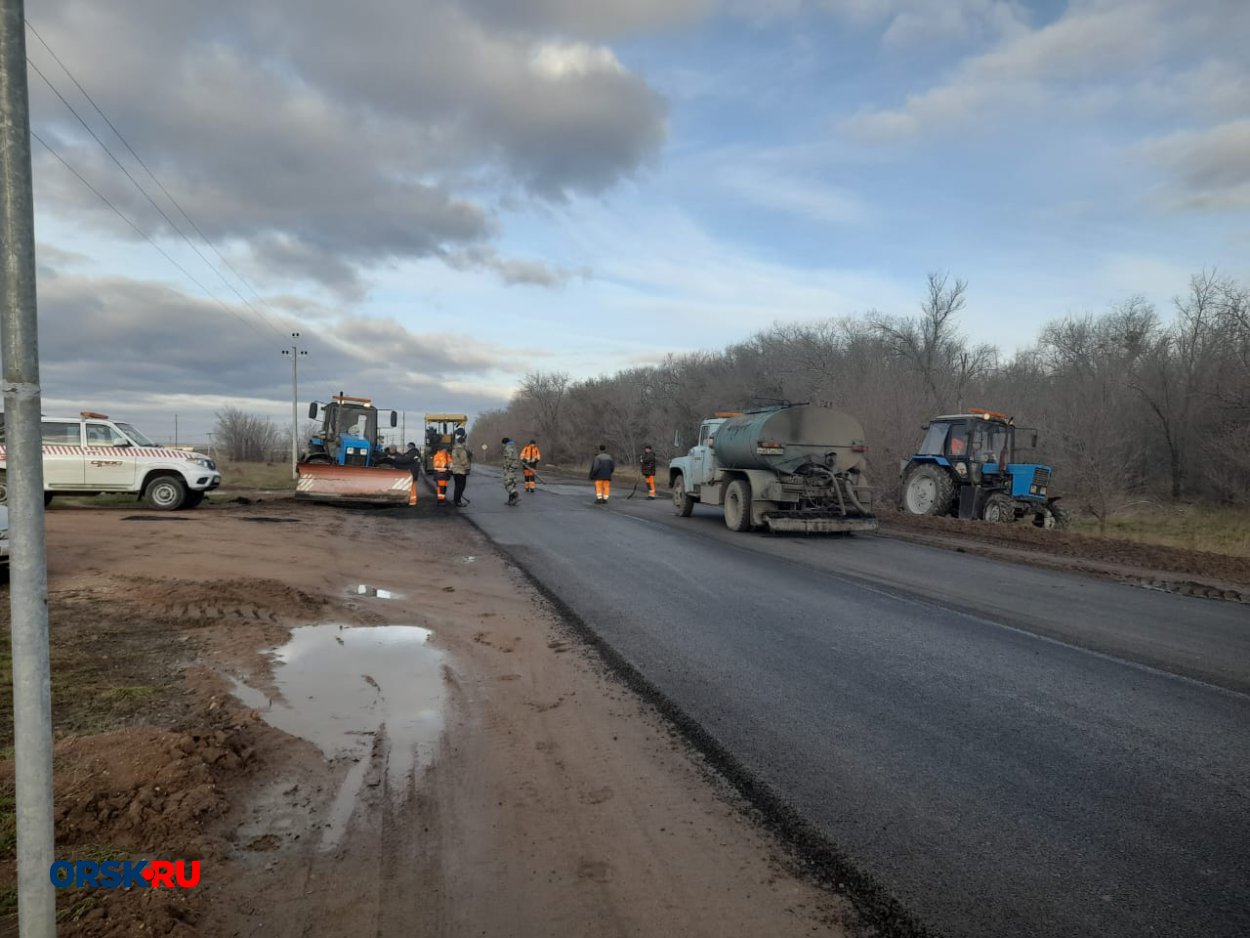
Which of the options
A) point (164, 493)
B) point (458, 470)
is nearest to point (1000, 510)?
point (458, 470)

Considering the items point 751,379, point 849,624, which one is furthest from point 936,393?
point 849,624

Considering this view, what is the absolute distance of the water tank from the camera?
50.8ft

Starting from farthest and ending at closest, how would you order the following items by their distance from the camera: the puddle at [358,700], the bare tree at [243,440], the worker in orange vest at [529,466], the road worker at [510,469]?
the bare tree at [243,440] → the worker in orange vest at [529,466] → the road worker at [510,469] → the puddle at [358,700]

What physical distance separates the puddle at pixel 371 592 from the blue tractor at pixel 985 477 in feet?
46.6

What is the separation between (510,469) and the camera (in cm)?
2281

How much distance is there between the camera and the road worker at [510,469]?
22.3m

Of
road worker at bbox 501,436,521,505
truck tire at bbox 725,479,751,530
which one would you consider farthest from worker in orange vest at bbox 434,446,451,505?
truck tire at bbox 725,479,751,530

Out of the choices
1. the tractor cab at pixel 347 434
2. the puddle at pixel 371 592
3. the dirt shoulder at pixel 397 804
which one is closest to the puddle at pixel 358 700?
the dirt shoulder at pixel 397 804

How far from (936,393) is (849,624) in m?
32.4

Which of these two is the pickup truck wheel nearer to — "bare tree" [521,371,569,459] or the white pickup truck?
the white pickup truck

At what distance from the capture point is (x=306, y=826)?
3.55 meters

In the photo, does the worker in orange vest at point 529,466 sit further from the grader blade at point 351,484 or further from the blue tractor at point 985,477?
the blue tractor at point 985,477

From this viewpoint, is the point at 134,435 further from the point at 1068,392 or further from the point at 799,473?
the point at 1068,392

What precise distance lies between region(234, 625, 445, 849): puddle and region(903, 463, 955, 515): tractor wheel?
590 inches
